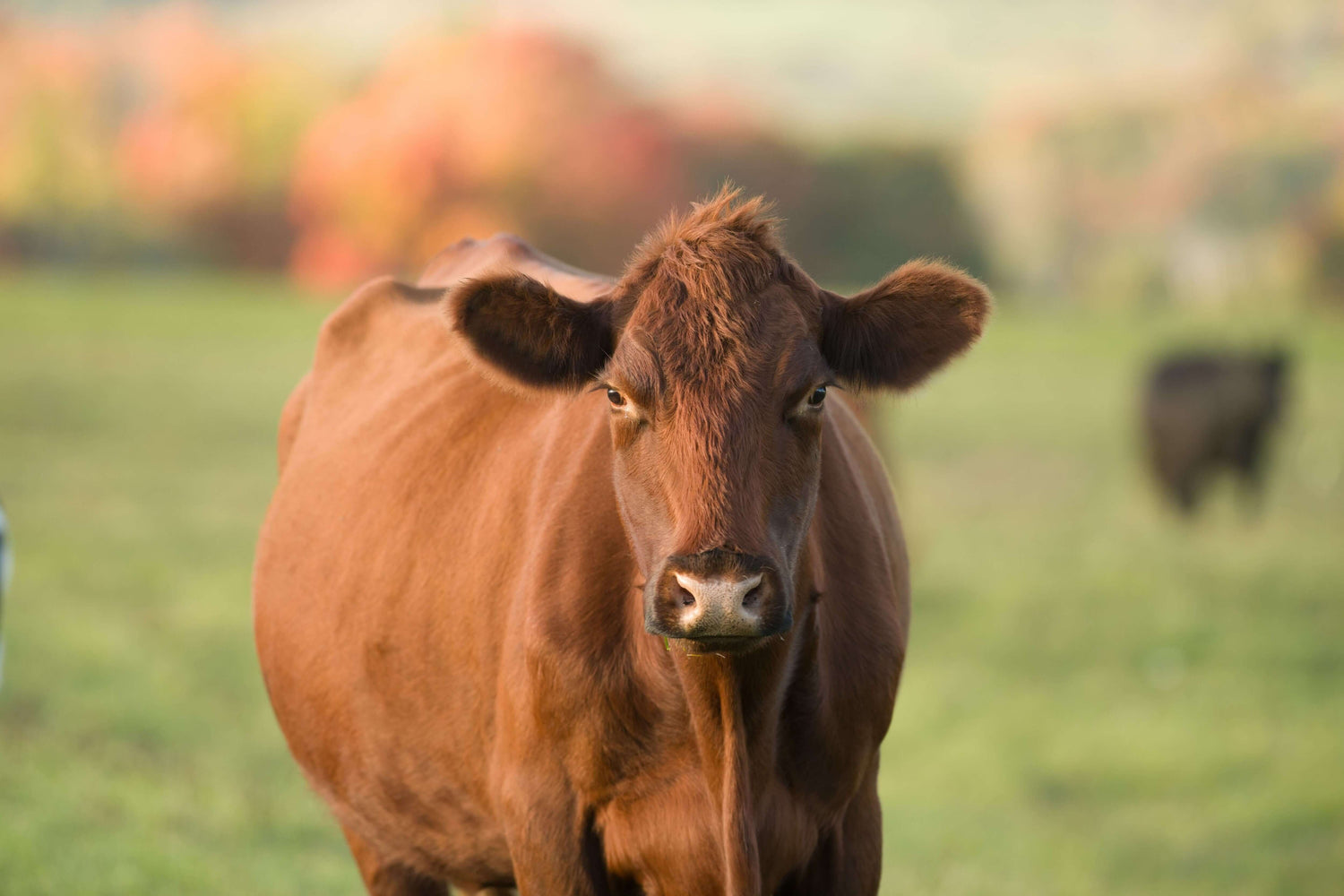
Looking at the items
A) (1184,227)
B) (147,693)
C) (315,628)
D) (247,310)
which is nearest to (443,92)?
(247,310)

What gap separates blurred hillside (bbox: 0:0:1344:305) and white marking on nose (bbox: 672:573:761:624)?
22.2 meters

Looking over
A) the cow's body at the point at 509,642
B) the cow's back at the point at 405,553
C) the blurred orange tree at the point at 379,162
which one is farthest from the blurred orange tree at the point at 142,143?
the cow's body at the point at 509,642

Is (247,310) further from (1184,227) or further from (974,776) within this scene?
(974,776)

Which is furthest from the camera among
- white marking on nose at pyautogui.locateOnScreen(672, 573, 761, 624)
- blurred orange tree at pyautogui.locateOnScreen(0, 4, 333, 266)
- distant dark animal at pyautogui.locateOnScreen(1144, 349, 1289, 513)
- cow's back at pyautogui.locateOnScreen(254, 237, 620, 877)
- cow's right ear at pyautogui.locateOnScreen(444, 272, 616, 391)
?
blurred orange tree at pyautogui.locateOnScreen(0, 4, 333, 266)

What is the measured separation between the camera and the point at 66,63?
29203 millimetres

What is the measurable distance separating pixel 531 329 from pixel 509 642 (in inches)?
33.1

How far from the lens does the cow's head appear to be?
291 centimetres

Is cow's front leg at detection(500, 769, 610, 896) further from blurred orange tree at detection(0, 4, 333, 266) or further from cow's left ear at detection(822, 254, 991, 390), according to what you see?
blurred orange tree at detection(0, 4, 333, 266)

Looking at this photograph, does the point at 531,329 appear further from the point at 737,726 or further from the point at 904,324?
the point at 737,726

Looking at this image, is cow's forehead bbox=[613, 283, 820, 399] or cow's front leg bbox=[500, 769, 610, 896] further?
cow's front leg bbox=[500, 769, 610, 896]

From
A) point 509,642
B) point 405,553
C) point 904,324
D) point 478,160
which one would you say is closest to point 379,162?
point 478,160

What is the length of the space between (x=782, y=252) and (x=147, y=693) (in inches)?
312

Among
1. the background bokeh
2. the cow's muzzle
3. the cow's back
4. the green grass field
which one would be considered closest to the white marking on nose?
the cow's muzzle

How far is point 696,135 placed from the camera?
2952cm
